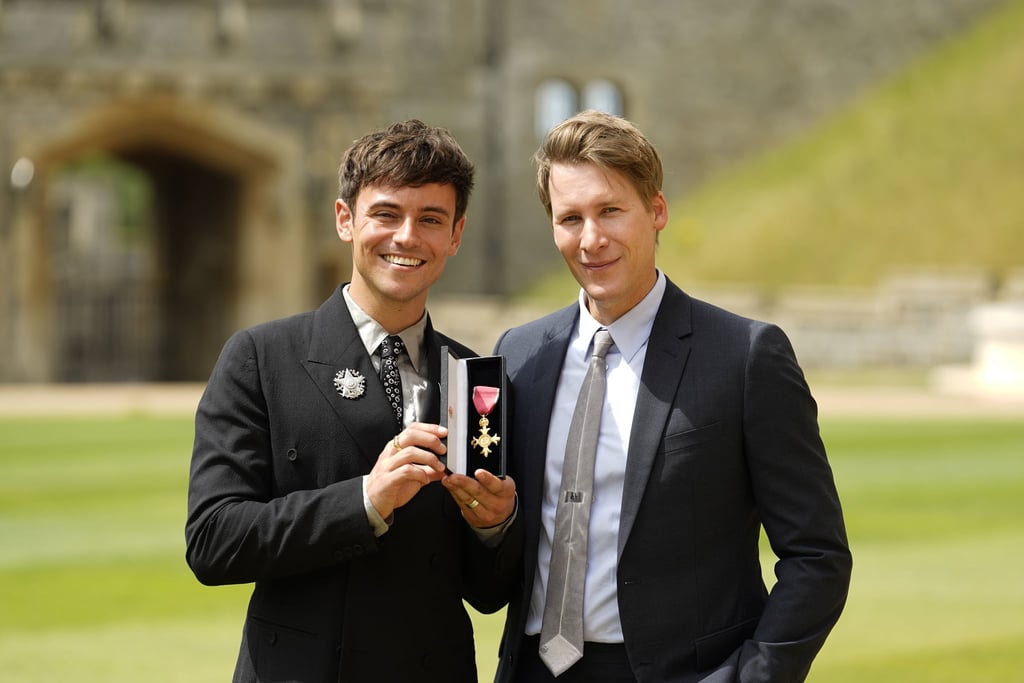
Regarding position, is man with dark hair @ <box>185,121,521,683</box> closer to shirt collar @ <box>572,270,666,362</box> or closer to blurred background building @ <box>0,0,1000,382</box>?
shirt collar @ <box>572,270,666,362</box>

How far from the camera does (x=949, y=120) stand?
1130 inches

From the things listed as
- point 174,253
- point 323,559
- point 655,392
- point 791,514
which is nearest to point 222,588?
point 323,559

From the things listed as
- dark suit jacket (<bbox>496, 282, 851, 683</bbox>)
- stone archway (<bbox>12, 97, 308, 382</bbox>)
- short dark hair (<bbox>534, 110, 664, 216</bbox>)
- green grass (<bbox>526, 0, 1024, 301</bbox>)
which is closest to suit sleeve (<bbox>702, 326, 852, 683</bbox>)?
dark suit jacket (<bbox>496, 282, 851, 683</bbox>)

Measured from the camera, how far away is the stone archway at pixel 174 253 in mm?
22828

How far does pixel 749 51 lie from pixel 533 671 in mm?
30219

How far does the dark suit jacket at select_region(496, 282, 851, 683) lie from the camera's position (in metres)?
3.08

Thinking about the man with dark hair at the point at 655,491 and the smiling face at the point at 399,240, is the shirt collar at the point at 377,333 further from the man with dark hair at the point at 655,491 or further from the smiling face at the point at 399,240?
the man with dark hair at the point at 655,491

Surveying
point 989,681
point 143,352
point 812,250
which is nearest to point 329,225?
point 143,352

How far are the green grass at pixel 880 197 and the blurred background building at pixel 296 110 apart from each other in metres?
1.35

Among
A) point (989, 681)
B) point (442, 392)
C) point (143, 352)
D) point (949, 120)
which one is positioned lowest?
point (989, 681)

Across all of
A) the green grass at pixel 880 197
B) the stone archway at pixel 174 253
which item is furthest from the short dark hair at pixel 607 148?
the green grass at pixel 880 197

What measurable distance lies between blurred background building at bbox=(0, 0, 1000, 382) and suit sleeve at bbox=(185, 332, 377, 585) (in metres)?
20.0

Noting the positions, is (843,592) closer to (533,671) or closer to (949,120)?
(533,671)

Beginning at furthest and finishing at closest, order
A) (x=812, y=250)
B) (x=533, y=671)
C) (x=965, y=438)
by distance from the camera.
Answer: (x=812, y=250) < (x=965, y=438) < (x=533, y=671)
